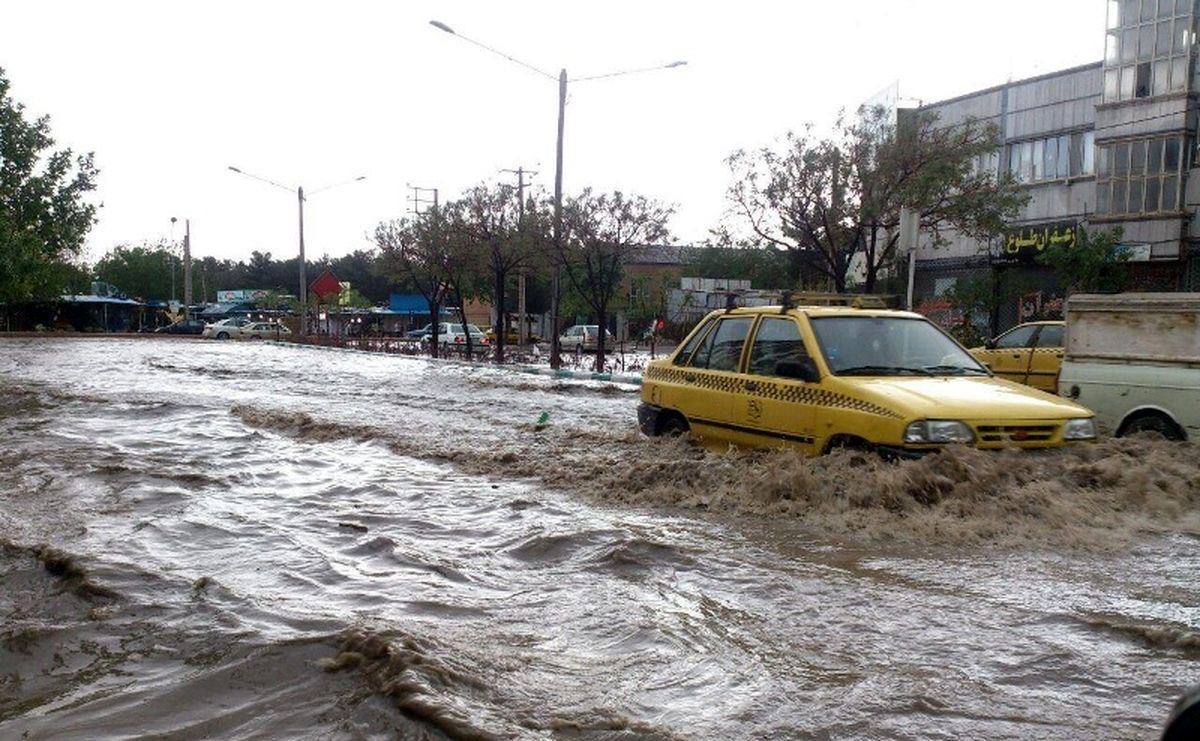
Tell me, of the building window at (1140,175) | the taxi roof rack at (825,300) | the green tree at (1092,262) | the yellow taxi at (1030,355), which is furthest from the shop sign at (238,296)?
the taxi roof rack at (825,300)

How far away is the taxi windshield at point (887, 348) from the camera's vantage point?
7.05 metres

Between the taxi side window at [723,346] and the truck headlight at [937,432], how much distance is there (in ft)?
6.37

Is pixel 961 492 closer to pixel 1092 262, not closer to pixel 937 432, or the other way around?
pixel 937 432

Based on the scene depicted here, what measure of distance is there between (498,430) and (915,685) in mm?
8715

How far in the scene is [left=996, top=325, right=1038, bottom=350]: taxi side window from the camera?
A: 1391cm

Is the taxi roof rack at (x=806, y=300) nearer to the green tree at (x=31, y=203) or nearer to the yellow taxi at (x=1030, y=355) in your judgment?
the yellow taxi at (x=1030, y=355)

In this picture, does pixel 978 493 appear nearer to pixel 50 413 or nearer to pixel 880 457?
pixel 880 457

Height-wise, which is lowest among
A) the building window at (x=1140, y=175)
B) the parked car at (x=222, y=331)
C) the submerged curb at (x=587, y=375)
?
the parked car at (x=222, y=331)

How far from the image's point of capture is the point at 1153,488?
629 centimetres

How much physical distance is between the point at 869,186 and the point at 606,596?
15.7 m

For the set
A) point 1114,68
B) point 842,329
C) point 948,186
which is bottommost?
point 842,329

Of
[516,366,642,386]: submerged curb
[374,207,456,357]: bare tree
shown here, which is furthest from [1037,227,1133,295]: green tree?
[374,207,456,357]: bare tree

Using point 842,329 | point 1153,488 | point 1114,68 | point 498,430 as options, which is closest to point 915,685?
point 1153,488

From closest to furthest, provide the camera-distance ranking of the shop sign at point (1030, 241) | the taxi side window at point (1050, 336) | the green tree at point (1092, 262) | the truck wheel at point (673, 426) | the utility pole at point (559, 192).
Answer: the truck wheel at point (673, 426), the taxi side window at point (1050, 336), the utility pole at point (559, 192), the green tree at point (1092, 262), the shop sign at point (1030, 241)
